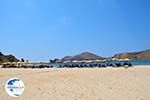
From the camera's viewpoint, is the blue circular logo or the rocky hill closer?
the blue circular logo

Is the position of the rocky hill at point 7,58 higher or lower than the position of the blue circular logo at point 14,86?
higher

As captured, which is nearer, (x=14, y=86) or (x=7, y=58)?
(x=14, y=86)

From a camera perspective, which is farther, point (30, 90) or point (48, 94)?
point (30, 90)

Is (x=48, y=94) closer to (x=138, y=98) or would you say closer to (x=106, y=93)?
(x=106, y=93)

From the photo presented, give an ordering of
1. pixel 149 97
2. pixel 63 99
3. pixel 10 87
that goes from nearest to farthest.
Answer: pixel 10 87, pixel 63 99, pixel 149 97

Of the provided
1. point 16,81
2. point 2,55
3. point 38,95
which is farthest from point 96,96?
point 2,55

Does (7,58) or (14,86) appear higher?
(7,58)

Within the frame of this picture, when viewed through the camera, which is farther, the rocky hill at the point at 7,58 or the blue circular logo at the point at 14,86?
the rocky hill at the point at 7,58

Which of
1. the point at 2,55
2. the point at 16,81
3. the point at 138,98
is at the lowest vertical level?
the point at 138,98

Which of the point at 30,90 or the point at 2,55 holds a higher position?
the point at 2,55

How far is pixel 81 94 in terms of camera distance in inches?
517

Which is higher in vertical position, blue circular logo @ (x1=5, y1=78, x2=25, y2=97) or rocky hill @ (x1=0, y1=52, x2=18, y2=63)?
rocky hill @ (x1=0, y1=52, x2=18, y2=63)

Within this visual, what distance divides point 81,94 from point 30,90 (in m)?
2.54

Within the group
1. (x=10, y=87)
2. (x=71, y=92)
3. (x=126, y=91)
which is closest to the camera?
(x=10, y=87)
